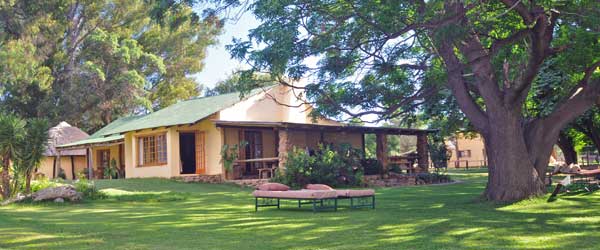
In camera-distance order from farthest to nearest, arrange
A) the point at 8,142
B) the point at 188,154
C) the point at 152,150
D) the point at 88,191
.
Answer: the point at 188,154
the point at 152,150
the point at 88,191
the point at 8,142

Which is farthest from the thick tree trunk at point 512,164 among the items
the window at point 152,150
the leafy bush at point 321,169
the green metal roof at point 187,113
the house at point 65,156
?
the house at point 65,156

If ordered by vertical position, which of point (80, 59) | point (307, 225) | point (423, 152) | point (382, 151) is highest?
point (80, 59)

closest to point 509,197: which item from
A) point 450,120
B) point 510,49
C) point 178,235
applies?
point 510,49

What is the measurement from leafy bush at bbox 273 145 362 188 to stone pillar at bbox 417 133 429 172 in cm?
656

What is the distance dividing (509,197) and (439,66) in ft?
12.5

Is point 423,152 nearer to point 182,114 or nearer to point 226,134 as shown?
point 226,134

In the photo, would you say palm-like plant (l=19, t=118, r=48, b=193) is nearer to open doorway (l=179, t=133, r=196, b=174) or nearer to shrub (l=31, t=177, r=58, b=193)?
shrub (l=31, t=177, r=58, b=193)

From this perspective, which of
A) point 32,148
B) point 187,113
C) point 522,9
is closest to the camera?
point 522,9

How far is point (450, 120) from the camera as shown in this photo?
25906 mm

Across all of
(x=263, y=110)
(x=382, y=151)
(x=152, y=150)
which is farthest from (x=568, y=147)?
(x=152, y=150)

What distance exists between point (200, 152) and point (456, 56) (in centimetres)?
1489

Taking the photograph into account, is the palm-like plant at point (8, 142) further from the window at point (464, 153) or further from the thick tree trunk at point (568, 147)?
the window at point (464, 153)

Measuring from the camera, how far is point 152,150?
27.0 m

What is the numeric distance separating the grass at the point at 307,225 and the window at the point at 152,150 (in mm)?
10600
